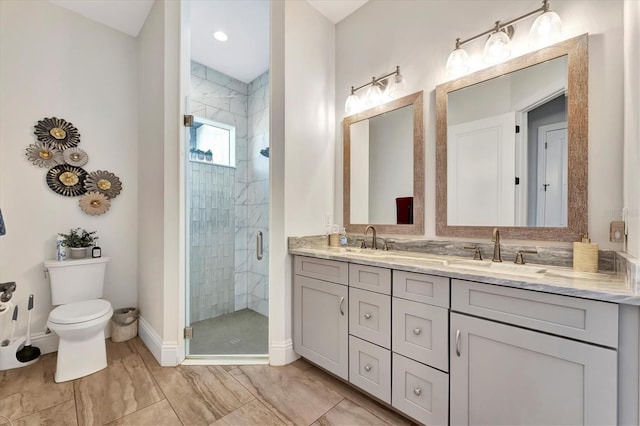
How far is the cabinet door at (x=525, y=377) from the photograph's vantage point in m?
0.94

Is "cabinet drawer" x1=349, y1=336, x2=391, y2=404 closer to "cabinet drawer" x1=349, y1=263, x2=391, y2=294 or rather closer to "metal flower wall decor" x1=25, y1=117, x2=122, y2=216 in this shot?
"cabinet drawer" x1=349, y1=263, x2=391, y2=294

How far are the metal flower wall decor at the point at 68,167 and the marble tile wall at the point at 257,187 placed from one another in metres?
1.26

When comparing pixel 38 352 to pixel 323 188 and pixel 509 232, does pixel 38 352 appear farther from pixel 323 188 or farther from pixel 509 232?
pixel 509 232

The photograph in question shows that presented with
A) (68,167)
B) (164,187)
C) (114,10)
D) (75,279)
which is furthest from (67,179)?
(114,10)

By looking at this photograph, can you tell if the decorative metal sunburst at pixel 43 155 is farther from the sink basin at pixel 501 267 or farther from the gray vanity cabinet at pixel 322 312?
the sink basin at pixel 501 267

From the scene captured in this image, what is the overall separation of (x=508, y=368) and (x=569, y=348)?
0.23m

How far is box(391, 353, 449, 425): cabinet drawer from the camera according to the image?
4.26 feet

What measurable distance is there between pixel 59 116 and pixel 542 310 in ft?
11.6

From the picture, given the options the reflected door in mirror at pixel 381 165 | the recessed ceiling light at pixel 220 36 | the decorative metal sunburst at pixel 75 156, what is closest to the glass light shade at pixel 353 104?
the reflected door in mirror at pixel 381 165

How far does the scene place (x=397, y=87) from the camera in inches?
81.1

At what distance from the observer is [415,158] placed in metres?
1.96

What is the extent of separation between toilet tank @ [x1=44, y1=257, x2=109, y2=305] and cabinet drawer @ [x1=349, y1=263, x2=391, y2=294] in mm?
2147

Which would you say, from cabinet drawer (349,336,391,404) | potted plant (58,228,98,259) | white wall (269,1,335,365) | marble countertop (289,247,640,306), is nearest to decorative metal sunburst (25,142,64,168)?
potted plant (58,228,98,259)

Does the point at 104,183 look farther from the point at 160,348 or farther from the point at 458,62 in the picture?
the point at 458,62
